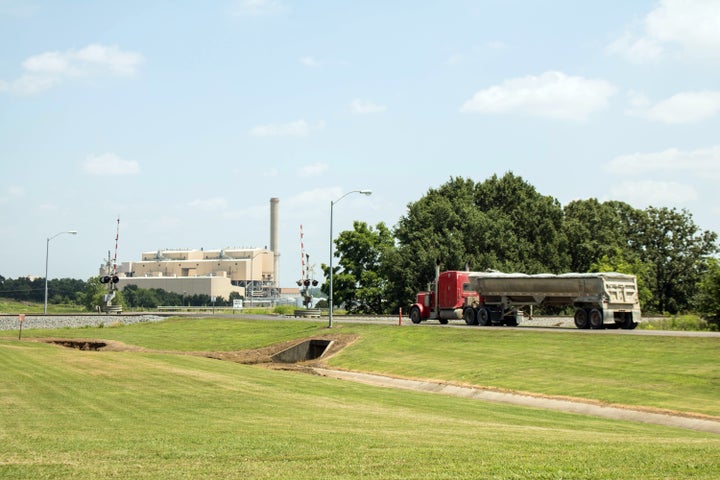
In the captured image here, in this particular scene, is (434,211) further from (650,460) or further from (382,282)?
(650,460)

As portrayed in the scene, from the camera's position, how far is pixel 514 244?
84000 millimetres

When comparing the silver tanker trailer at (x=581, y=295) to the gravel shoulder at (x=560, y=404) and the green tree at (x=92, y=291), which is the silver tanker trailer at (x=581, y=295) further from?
the green tree at (x=92, y=291)

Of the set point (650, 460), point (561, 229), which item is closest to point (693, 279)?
point (561, 229)

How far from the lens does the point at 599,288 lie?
4203 cm

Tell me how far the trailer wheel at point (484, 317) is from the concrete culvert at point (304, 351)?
1028cm

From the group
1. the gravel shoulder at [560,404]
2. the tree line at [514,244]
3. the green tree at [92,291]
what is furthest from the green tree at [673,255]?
the green tree at [92,291]

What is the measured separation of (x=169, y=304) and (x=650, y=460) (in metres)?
174

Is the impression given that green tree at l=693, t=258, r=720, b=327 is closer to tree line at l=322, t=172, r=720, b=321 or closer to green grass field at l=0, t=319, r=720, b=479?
green grass field at l=0, t=319, r=720, b=479

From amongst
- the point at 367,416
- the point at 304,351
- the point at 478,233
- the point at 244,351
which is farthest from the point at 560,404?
the point at 478,233

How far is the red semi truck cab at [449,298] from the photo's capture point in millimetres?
52406

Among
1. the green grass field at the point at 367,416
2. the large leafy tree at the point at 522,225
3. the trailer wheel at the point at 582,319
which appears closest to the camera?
the green grass field at the point at 367,416

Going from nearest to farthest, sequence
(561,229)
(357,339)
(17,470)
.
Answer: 1. (17,470)
2. (357,339)
3. (561,229)

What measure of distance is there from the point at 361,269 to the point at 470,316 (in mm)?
48473

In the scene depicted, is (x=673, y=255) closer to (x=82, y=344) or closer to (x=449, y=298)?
(x=449, y=298)
